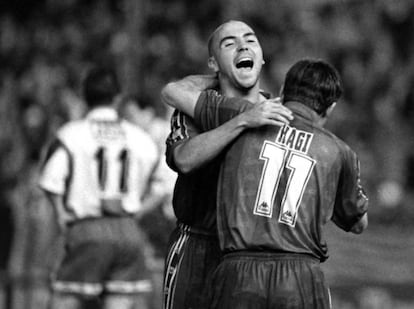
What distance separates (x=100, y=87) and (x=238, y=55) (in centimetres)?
250

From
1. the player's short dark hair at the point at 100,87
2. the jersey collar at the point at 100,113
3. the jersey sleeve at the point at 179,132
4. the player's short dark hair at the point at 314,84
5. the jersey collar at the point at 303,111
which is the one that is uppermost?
the player's short dark hair at the point at 100,87

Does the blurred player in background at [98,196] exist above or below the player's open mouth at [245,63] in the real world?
below

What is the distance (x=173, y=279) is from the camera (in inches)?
249

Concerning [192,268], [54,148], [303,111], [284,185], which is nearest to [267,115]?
[303,111]

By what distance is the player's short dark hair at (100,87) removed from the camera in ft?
27.6

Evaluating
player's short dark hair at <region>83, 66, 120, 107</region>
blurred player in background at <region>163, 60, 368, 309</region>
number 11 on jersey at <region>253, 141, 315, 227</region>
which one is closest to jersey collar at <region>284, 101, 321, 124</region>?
blurred player in background at <region>163, 60, 368, 309</region>

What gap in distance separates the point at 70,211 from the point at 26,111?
4635mm

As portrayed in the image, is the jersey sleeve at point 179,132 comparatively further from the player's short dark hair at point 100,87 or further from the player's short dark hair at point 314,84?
the player's short dark hair at point 100,87

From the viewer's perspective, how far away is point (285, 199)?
18.4 feet

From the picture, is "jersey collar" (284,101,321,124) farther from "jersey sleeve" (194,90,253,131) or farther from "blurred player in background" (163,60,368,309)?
"jersey sleeve" (194,90,253,131)

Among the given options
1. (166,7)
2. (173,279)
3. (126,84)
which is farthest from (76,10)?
(173,279)

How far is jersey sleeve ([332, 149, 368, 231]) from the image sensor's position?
577 cm

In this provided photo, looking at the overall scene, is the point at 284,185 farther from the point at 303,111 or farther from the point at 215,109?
the point at 215,109

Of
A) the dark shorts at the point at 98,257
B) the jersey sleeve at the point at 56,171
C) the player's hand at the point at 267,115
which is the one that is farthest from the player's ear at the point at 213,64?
the dark shorts at the point at 98,257
